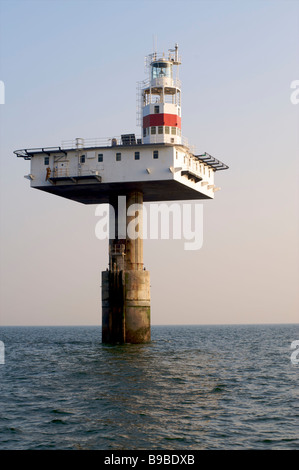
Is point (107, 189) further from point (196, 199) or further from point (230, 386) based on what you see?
point (230, 386)

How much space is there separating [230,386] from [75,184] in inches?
998

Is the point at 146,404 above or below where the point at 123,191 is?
below

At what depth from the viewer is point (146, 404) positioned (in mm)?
27141

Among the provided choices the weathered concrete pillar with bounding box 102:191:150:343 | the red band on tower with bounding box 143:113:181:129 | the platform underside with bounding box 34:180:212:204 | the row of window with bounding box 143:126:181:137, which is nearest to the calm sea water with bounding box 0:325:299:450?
the weathered concrete pillar with bounding box 102:191:150:343

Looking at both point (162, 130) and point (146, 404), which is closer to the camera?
point (146, 404)

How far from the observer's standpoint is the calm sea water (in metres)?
21.1

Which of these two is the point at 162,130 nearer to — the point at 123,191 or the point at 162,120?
the point at 162,120

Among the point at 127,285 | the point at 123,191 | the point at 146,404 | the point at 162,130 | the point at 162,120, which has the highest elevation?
the point at 162,120

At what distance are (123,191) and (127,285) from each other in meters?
8.79

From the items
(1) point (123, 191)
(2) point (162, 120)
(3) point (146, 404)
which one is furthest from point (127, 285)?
(3) point (146, 404)

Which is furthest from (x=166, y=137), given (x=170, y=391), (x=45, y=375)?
(x=170, y=391)

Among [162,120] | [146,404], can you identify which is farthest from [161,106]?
[146,404]

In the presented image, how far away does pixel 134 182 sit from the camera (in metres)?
51.8

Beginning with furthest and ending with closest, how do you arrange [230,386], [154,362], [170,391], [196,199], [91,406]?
1. [196,199]
2. [154,362]
3. [230,386]
4. [170,391]
5. [91,406]
